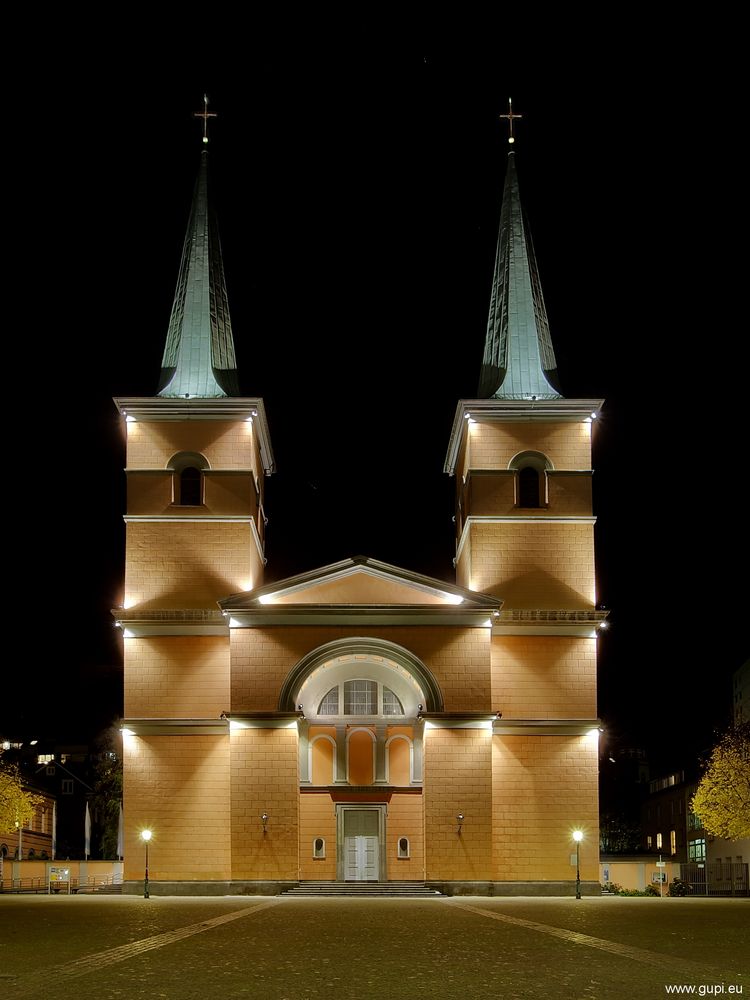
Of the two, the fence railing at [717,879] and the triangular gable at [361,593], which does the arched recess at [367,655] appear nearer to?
the triangular gable at [361,593]

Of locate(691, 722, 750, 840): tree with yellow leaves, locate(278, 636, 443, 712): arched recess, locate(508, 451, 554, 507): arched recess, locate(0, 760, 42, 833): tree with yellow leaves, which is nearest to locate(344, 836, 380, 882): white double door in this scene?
locate(278, 636, 443, 712): arched recess

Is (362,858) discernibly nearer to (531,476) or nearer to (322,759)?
(322,759)

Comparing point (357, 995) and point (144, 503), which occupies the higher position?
point (144, 503)

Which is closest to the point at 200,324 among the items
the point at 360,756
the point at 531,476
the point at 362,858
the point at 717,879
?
the point at 531,476

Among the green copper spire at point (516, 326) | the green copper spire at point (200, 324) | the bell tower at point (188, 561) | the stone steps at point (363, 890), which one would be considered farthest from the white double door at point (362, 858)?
the green copper spire at point (516, 326)

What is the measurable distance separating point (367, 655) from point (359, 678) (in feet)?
4.33

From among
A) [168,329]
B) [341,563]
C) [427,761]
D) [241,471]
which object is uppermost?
[168,329]

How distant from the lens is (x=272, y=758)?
45.3 m

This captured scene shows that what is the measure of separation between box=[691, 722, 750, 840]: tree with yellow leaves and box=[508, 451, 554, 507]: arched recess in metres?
18.0

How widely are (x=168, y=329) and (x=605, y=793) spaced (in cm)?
5159

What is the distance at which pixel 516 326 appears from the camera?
52281mm

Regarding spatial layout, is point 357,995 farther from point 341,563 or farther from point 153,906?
point 341,563

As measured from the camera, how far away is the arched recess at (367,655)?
151 ft

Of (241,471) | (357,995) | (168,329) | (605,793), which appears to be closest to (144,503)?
(241,471)
